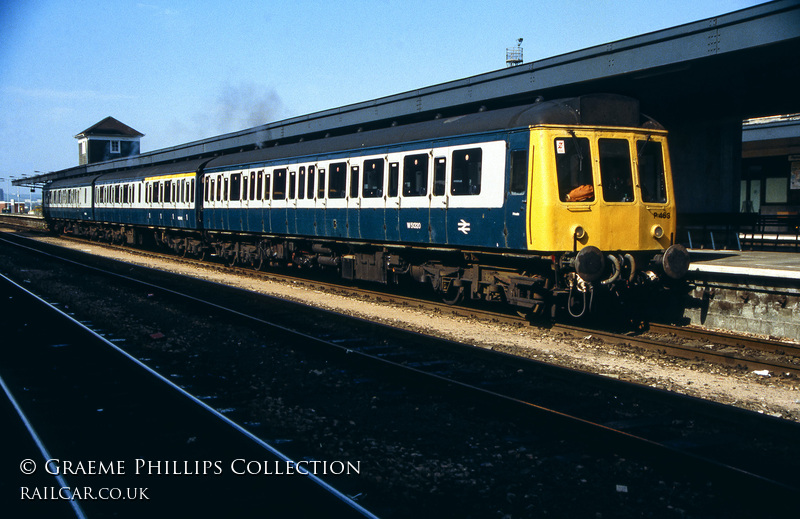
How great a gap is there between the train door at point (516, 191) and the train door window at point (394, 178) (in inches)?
130

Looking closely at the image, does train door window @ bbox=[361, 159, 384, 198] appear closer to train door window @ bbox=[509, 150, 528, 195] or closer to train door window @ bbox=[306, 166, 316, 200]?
train door window @ bbox=[306, 166, 316, 200]

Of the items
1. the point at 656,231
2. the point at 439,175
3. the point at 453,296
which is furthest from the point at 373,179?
the point at 656,231

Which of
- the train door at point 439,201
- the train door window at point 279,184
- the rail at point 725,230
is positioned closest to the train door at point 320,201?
the train door window at point 279,184

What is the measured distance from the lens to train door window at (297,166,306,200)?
17391 mm

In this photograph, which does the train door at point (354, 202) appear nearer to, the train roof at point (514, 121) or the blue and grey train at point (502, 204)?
the blue and grey train at point (502, 204)

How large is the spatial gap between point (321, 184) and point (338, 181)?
0.86 metres

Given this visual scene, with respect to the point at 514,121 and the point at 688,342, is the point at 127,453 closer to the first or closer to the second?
the point at 514,121

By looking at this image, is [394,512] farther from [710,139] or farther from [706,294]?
[710,139]

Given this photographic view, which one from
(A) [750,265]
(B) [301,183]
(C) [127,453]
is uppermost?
(B) [301,183]

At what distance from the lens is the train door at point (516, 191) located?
10.4 m

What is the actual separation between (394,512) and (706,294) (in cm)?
863

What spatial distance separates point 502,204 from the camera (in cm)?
1089

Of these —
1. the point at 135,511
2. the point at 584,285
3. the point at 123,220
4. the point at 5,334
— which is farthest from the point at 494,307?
the point at 123,220

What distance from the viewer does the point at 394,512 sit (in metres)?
4.48
